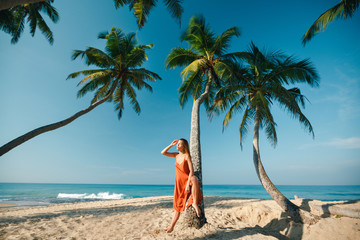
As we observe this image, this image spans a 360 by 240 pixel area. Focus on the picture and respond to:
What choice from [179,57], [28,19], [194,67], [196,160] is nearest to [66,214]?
[196,160]

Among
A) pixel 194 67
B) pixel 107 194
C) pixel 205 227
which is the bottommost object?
pixel 107 194

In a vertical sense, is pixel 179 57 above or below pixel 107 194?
above

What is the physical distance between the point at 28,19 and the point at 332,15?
14.9m

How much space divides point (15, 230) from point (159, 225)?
425 cm

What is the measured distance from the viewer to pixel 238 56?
26.5ft

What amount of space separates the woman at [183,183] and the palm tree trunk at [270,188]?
421 centimetres

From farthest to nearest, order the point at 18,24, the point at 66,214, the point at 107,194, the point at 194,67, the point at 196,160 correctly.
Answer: the point at 107,194 < the point at 18,24 < the point at 194,67 < the point at 66,214 < the point at 196,160

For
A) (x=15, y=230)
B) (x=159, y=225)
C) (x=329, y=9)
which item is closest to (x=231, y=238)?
(x=159, y=225)

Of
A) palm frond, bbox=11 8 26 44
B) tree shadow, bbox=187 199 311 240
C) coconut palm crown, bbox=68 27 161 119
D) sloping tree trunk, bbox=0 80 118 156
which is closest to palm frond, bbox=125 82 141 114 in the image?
coconut palm crown, bbox=68 27 161 119

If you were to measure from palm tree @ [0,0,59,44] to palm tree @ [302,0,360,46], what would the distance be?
12684 millimetres

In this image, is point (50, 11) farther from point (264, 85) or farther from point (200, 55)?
point (264, 85)

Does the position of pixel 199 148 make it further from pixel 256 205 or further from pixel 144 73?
pixel 144 73

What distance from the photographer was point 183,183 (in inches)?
152

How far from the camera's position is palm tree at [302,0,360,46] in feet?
17.7
